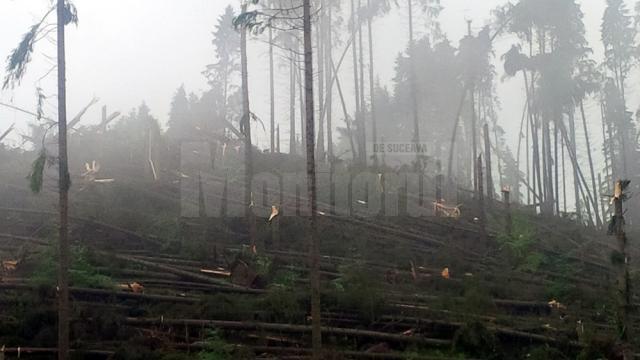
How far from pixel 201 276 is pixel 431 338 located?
587cm

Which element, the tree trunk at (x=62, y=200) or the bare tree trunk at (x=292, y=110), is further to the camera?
the bare tree trunk at (x=292, y=110)

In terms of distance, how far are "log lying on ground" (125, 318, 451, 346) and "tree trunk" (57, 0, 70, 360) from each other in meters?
1.70

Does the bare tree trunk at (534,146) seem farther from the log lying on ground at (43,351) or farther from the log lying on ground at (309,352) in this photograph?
the log lying on ground at (43,351)

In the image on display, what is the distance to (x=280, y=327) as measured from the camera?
12.4m

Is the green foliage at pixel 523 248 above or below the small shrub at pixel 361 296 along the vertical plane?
above

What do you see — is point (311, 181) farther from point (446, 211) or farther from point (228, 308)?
point (446, 211)

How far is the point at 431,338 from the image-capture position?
12711 mm

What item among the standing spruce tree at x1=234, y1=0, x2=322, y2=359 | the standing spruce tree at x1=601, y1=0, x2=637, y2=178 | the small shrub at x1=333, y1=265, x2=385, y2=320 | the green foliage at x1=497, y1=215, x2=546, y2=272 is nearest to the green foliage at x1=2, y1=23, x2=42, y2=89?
the standing spruce tree at x1=234, y1=0, x2=322, y2=359

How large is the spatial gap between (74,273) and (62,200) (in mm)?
3044

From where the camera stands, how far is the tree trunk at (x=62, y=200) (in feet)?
34.9

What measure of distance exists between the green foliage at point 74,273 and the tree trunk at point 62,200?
2102 mm

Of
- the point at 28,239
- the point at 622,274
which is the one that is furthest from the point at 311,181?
the point at 28,239

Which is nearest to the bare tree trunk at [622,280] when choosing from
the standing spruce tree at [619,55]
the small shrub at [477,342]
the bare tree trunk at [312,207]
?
the small shrub at [477,342]

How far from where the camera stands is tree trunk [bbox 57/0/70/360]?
10.6m
